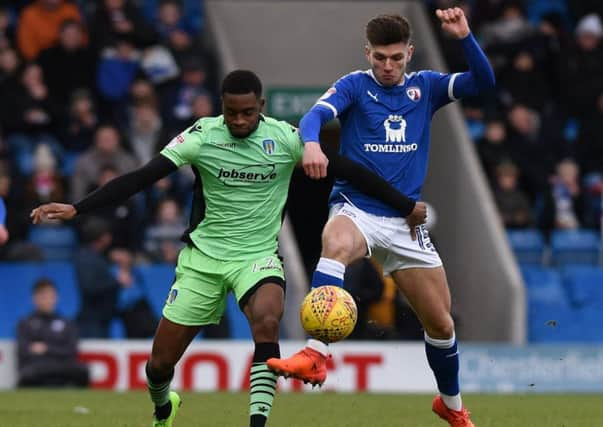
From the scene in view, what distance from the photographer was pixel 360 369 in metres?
16.1

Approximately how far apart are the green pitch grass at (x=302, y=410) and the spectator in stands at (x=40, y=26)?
4988 millimetres

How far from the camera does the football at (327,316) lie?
8.33 m

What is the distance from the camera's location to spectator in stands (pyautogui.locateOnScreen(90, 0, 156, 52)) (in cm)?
1814

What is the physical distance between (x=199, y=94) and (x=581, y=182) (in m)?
4.86

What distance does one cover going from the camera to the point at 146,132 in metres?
17.6

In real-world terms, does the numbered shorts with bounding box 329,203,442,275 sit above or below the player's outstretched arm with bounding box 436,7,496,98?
below

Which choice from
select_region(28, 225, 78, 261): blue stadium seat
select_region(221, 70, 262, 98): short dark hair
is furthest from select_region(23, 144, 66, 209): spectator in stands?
select_region(221, 70, 262, 98): short dark hair

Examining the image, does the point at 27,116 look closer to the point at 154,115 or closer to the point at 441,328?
the point at 154,115

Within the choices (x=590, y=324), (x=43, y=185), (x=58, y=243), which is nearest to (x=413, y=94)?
(x=43, y=185)

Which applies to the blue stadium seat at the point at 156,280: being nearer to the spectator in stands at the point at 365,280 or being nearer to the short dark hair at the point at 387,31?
the spectator in stands at the point at 365,280

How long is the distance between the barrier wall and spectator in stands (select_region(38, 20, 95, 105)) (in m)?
3.60

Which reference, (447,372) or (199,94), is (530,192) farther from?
(447,372)

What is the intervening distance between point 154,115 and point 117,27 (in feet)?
4.41

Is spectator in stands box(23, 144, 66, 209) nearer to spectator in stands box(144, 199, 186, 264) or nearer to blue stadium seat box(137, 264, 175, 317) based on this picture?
spectator in stands box(144, 199, 186, 264)
